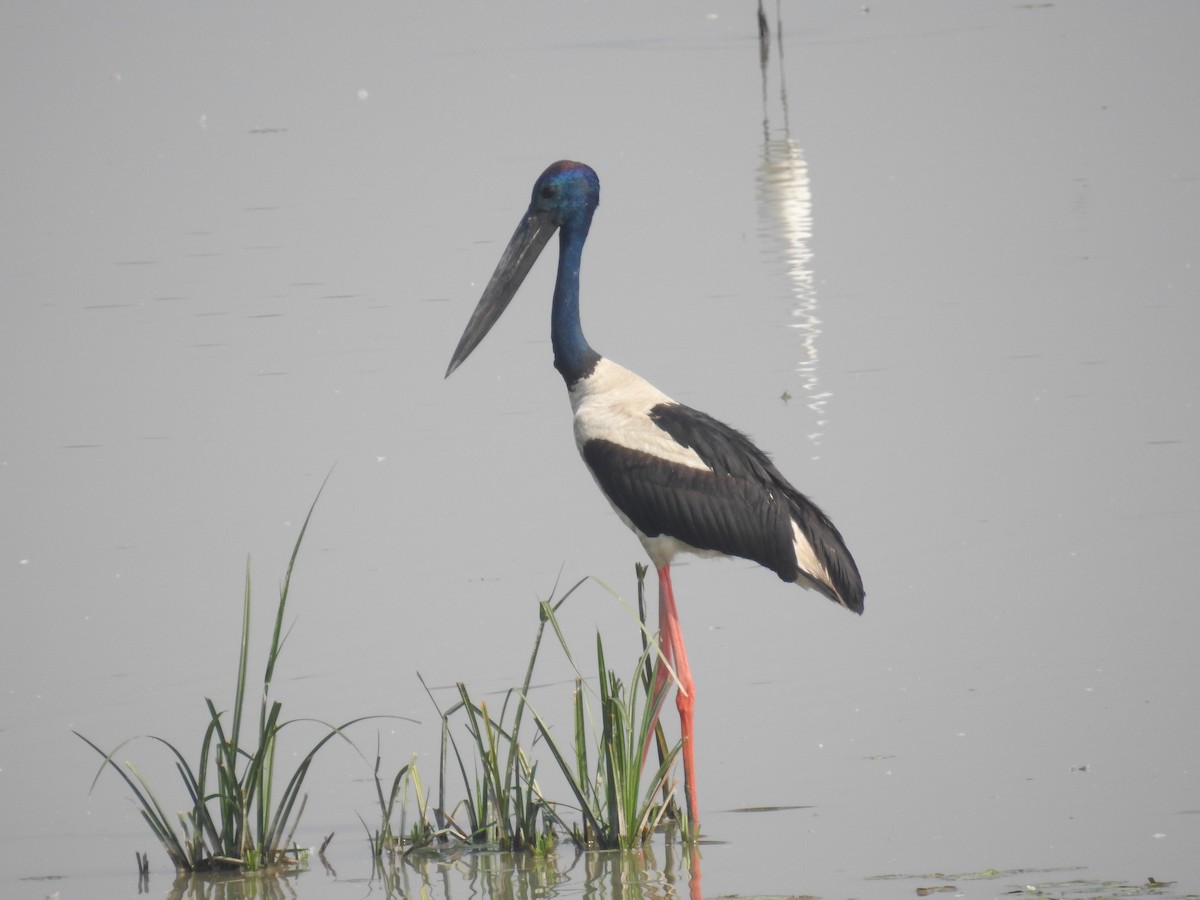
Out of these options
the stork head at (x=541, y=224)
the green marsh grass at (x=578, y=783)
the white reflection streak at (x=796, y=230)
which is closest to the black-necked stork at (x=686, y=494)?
the stork head at (x=541, y=224)

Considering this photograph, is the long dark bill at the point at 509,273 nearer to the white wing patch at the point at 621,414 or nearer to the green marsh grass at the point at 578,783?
the white wing patch at the point at 621,414

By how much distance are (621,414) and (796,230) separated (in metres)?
8.67

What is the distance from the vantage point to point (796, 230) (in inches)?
580

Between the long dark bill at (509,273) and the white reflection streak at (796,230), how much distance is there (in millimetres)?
2543

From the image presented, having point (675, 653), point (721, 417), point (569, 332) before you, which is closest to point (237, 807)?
point (675, 653)

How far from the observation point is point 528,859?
5.25m

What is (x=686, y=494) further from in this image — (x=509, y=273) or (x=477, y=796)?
(x=509, y=273)

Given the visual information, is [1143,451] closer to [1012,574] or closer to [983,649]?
[1012,574]

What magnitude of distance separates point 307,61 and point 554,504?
2514cm

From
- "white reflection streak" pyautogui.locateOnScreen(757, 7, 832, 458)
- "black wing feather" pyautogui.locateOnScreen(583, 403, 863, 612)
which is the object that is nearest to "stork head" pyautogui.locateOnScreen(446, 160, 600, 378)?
"black wing feather" pyautogui.locateOnScreen(583, 403, 863, 612)

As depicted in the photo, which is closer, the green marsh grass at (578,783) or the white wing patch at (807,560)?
the green marsh grass at (578,783)

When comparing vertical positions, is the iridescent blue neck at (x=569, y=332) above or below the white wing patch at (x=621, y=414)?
above

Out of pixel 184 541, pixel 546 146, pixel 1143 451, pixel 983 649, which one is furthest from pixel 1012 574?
pixel 546 146

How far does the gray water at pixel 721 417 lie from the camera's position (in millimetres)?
5766
